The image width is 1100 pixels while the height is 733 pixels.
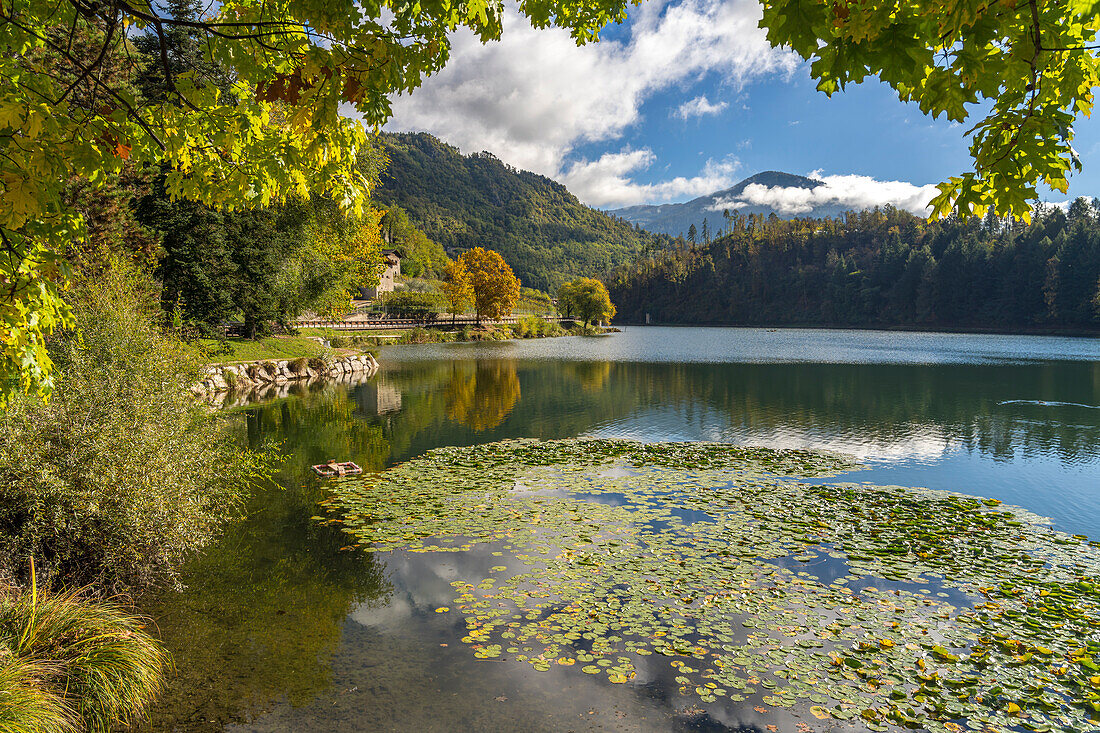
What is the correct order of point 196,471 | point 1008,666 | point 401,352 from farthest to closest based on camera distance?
point 401,352
point 196,471
point 1008,666

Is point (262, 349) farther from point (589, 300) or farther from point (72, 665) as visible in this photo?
point (589, 300)

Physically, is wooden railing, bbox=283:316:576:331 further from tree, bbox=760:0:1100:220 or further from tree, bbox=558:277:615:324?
tree, bbox=760:0:1100:220

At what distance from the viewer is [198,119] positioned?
4.84 m

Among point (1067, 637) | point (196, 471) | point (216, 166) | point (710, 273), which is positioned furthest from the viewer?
point (710, 273)

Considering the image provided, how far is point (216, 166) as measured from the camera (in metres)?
5.12

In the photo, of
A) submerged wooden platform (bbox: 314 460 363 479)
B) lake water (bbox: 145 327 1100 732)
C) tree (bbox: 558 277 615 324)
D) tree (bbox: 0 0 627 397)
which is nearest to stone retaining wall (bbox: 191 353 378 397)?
lake water (bbox: 145 327 1100 732)

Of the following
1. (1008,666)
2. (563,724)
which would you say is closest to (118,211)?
(563,724)

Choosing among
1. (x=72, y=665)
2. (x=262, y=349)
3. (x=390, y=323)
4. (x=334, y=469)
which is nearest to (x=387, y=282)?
(x=390, y=323)

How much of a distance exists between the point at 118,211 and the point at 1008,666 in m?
30.6

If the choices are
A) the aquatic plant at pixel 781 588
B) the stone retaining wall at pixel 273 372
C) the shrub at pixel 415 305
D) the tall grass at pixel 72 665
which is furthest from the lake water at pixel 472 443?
the shrub at pixel 415 305

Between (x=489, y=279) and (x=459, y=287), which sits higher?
(x=489, y=279)

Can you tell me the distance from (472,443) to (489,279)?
5818 centimetres

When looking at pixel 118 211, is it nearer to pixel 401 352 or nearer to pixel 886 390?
pixel 401 352

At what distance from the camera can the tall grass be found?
4.58 m
